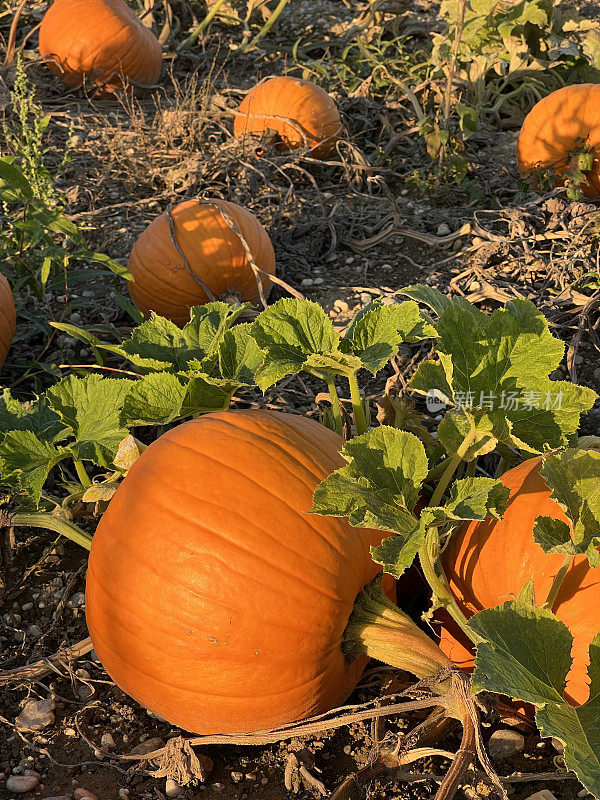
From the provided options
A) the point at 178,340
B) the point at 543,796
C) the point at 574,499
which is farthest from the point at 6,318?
the point at 543,796

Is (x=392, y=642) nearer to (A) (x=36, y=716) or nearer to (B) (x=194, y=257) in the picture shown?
(A) (x=36, y=716)

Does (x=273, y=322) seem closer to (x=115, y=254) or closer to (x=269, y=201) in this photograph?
(x=115, y=254)

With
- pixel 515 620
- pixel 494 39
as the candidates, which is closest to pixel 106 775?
pixel 515 620

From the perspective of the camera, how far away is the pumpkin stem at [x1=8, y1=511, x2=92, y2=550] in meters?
2.14

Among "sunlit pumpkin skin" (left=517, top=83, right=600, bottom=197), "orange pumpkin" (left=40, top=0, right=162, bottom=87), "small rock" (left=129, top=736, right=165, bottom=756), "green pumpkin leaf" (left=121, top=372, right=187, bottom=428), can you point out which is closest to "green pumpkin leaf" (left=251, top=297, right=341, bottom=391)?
"green pumpkin leaf" (left=121, top=372, right=187, bottom=428)

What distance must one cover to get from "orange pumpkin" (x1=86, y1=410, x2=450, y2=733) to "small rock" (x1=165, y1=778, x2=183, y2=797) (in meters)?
0.14

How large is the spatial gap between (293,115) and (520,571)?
3.87 meters

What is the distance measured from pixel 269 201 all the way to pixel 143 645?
3291 mm

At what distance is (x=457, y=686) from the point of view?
1568 millimetres

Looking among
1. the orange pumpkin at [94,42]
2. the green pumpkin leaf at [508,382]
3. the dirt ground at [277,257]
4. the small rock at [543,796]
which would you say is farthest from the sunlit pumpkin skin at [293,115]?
the small rock at [543,796]

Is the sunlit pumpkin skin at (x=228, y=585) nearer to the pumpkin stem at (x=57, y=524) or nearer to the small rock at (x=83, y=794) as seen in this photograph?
the small rock at (x=83, y=794)

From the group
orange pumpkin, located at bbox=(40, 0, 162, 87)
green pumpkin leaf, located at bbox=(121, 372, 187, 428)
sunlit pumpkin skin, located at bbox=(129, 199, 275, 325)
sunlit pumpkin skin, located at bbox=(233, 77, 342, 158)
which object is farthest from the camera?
orange pumpkin, located at bbox=(40, 0, 162, 87)

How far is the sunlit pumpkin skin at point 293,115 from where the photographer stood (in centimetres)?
491

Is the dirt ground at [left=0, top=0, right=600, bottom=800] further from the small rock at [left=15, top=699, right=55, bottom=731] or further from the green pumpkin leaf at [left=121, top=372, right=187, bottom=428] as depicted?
the green pumpkin leaf at [left=121, top=372, right=187, bottom=428]
